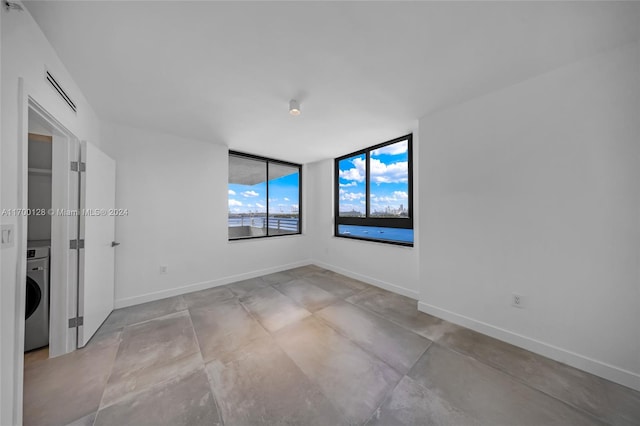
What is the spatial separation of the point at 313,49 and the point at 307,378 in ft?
8.21

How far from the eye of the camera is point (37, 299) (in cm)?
192

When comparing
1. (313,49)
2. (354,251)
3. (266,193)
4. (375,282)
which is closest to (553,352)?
(375,282)

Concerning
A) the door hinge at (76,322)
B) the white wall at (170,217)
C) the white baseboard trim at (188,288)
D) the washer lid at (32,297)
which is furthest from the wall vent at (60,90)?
the white baseboard trim at (188,288)

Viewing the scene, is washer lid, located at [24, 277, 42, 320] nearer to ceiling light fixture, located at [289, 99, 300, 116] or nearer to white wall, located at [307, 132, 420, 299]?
ceiling light fixture, located at [289, 99, 300, 116]

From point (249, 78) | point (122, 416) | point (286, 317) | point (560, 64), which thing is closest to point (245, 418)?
point (122, 416)

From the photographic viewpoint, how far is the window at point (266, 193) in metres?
4.30

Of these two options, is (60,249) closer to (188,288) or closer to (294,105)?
(188,288)

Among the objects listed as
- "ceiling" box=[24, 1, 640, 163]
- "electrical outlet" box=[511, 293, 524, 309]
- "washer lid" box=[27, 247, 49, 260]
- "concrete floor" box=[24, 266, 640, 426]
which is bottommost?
"concrete floor" box=[24, 266, 640, 426]

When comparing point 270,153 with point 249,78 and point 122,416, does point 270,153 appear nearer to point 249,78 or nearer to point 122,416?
point 249,78

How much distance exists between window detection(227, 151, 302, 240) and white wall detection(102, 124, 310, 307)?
420mm

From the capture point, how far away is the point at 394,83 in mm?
1941

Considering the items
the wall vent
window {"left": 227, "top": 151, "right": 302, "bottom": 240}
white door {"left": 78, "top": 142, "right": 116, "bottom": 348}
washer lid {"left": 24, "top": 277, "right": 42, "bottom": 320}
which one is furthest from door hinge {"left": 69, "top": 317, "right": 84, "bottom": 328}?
window {"left": 227, "top": 151, "right": 302, "bottom": 240}

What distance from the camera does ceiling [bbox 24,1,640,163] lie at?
4.16ft

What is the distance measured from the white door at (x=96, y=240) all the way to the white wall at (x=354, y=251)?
3.39 m
